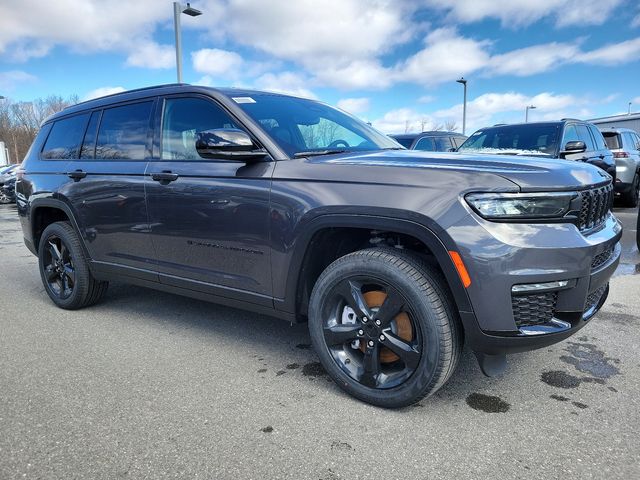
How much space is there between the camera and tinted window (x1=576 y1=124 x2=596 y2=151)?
26.9 feet

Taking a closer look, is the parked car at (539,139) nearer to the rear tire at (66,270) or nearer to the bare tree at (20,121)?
the rear tire at (66,270)

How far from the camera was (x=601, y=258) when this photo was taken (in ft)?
8.10

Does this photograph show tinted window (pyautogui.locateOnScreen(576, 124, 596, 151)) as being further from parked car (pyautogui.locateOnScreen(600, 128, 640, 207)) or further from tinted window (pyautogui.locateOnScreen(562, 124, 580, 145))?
parked car (pyautogui.locateOnScreen(600, 128, 640, 207))

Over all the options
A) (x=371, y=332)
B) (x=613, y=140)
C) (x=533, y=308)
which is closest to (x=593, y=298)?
(x=533, y=308)

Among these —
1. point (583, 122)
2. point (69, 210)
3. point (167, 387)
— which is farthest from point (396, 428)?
point (583, 122)

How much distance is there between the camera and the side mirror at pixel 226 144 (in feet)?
9.10

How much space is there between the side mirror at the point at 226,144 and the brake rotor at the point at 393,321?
1074 millimetres

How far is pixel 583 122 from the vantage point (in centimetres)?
855

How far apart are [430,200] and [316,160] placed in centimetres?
78

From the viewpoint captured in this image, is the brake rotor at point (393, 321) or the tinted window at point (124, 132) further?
the tinted window at point (124, 132)

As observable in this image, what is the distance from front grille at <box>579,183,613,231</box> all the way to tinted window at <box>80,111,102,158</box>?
3.62 meters

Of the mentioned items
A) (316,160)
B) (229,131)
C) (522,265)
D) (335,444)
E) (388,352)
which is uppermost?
(229,131)

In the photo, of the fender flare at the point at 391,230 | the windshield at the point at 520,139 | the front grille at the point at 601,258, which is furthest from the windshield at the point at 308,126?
the windshield at the point at 520,139

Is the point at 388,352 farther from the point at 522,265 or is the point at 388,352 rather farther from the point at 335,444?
the point at 522,265
